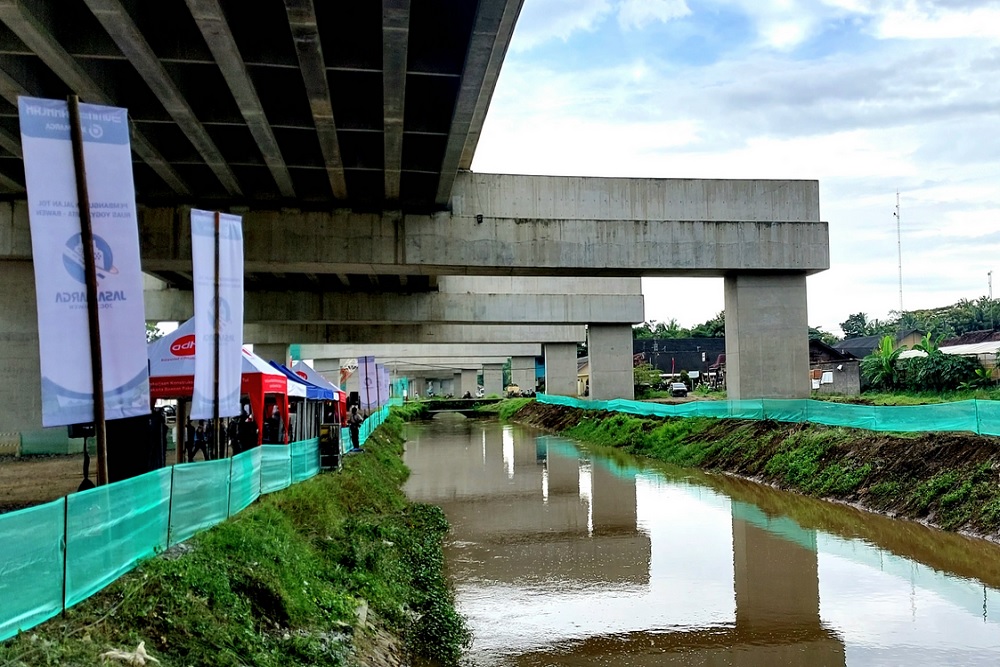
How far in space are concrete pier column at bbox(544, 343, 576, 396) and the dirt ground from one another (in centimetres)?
4118

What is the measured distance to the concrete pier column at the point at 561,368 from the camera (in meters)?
63.6

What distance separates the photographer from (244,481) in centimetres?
1281

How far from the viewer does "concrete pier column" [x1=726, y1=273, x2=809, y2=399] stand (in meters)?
24.5

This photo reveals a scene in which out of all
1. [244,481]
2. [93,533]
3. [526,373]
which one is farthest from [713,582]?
[526,373]

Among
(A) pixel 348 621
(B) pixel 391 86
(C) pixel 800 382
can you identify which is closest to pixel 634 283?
(C) pixel 800 382

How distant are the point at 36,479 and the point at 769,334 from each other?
62.0 ft

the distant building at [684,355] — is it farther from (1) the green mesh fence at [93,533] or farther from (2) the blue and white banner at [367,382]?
(1) the green mesh fence at [93,533]

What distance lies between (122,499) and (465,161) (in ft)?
47.1

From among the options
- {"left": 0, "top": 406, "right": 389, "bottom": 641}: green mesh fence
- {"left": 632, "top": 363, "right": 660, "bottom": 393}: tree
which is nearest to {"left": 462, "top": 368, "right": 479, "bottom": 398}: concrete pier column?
{"left": 632, "top": 363, "right": 660, "bottom": 393}: tree

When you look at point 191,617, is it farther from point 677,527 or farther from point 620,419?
point 620,419

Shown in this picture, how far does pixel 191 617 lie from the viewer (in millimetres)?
7090

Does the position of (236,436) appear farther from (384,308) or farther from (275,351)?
(275,351)

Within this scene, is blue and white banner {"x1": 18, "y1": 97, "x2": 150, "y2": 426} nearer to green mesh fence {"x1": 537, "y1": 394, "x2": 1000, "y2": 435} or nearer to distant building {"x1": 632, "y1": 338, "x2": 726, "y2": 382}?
green mesh fence {"x1": 537, "y1": 394, "x2": 1000, "y2": 435}

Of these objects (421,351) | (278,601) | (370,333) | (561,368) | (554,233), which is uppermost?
(554,233)
